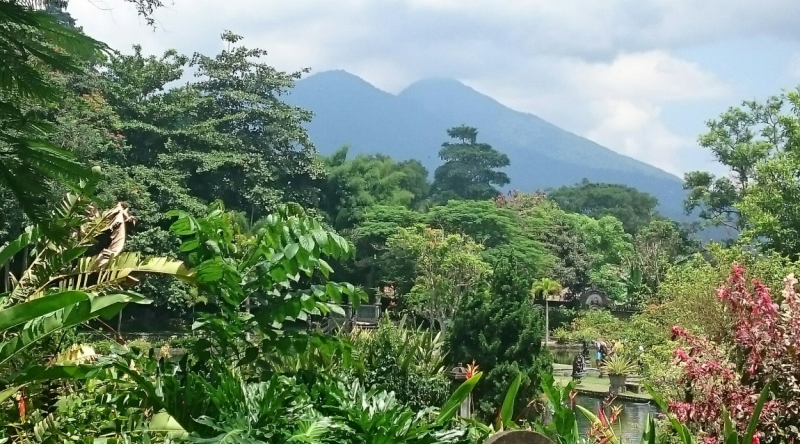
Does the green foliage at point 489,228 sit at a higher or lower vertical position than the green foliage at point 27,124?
lower

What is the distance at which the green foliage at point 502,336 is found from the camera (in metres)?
7.64

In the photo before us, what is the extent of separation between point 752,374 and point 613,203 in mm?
36313

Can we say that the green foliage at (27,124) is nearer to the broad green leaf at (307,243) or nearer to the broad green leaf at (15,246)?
the broad green leaf at (307,243)

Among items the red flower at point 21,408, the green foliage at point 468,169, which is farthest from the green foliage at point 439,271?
the green foliage at point 468,169

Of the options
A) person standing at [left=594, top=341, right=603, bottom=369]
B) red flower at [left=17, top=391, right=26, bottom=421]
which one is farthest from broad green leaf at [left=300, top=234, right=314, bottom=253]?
person standing at [left=594, top=341, right=603, bottom=369]

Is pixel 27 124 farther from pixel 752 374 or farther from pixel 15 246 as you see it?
pixel 752 374

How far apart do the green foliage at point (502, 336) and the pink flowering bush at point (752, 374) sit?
4.14 m

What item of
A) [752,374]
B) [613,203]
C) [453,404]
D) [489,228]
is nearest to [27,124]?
[453,404]

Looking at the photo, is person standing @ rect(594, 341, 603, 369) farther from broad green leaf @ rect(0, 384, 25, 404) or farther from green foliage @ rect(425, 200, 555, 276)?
broad green leaf @ rect(0, 384, 25, 404)

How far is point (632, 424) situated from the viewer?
29.0ft

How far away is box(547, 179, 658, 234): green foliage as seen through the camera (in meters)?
37.4

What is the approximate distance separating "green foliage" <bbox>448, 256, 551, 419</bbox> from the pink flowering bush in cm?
414

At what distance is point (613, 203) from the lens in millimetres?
38344

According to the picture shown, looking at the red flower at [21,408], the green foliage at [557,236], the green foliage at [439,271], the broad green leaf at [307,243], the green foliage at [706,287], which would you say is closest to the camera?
the broad green leaf at [307,243]
